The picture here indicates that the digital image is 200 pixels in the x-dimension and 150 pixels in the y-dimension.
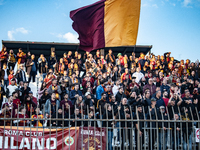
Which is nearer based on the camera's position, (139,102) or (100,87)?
(139,102)

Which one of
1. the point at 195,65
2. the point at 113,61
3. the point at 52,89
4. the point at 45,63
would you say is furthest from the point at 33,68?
the point at 195,65

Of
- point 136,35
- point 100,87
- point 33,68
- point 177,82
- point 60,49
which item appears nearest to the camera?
point 136,35

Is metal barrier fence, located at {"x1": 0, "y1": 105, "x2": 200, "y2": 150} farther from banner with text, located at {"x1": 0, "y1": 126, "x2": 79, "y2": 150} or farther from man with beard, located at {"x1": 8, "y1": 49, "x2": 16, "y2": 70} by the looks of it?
man with beard, located at {"x1": 8, "y1": 49, "x2": 16, "y2": 70}

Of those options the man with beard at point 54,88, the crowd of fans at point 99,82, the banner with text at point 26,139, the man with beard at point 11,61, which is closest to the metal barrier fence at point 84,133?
the banner with text at point 26,139

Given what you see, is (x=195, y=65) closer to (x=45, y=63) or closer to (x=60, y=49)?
(x=45, y=63)

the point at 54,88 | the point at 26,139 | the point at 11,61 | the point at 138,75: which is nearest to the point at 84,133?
the point at 26,139

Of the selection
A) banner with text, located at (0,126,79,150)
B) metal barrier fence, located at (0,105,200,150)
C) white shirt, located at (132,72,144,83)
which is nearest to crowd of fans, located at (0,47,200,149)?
white shirt, located at (132,72,144,83)

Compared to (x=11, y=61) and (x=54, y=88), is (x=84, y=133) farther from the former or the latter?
(x=11, y=61)

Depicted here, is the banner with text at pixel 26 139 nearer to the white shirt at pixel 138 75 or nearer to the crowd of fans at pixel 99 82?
the crowd of fans at pixel 99 82

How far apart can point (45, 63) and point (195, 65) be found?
9666 mm

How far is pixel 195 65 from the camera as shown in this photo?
16.5 metres

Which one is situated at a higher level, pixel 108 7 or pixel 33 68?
pixel 108 7

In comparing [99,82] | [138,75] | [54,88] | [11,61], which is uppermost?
[11,61]

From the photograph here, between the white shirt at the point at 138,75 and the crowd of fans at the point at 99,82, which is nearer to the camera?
the crowd of fans at the point at 99,82
